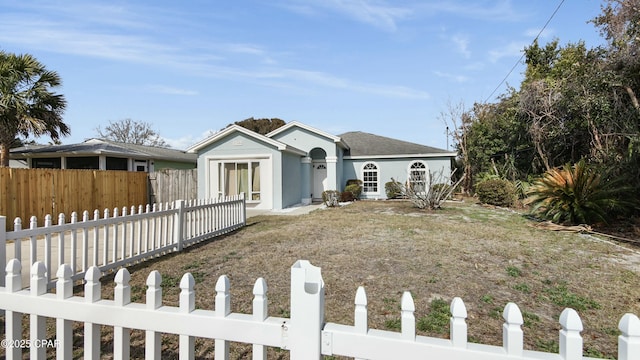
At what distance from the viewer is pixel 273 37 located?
494 inches

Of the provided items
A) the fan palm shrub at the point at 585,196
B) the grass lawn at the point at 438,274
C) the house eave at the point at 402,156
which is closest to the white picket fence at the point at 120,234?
the grass lawn at the point at 438,274

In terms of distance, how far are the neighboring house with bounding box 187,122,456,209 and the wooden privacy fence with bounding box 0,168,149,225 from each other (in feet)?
11.4

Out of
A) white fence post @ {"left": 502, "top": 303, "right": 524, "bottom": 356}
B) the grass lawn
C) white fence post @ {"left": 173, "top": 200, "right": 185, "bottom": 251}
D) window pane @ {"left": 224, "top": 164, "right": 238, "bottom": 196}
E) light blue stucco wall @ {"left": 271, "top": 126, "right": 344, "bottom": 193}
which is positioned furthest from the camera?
light blue stucco wall @ {"left": 271, "top": 126, "right": 344, "bottom": 193}

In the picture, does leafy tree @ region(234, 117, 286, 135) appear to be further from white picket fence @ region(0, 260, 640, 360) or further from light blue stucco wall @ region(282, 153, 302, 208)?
white picket fence @ region(0, 260, 640, 360)

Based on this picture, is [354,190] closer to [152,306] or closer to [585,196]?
[585,196]

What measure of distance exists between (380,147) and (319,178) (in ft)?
16.3

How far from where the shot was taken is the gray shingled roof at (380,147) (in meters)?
19.6

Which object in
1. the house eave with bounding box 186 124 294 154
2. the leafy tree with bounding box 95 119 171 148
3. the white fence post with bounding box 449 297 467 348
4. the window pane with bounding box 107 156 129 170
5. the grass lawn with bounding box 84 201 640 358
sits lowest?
the grass lawn with bounding box 84 201 640 358

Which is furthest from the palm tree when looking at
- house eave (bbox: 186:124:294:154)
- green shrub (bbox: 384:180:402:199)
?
green shrub (bbox: 384:180:402:199)

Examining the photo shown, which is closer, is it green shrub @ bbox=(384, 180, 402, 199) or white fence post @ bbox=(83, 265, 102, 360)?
white fence post @ bbox=(83, 265, 102, 360)

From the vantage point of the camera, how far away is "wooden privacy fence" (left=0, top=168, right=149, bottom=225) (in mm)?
9164

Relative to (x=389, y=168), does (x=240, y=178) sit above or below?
below

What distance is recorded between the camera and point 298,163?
56.0 ft

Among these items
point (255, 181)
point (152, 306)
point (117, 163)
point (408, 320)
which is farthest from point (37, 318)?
point (117, 163)
